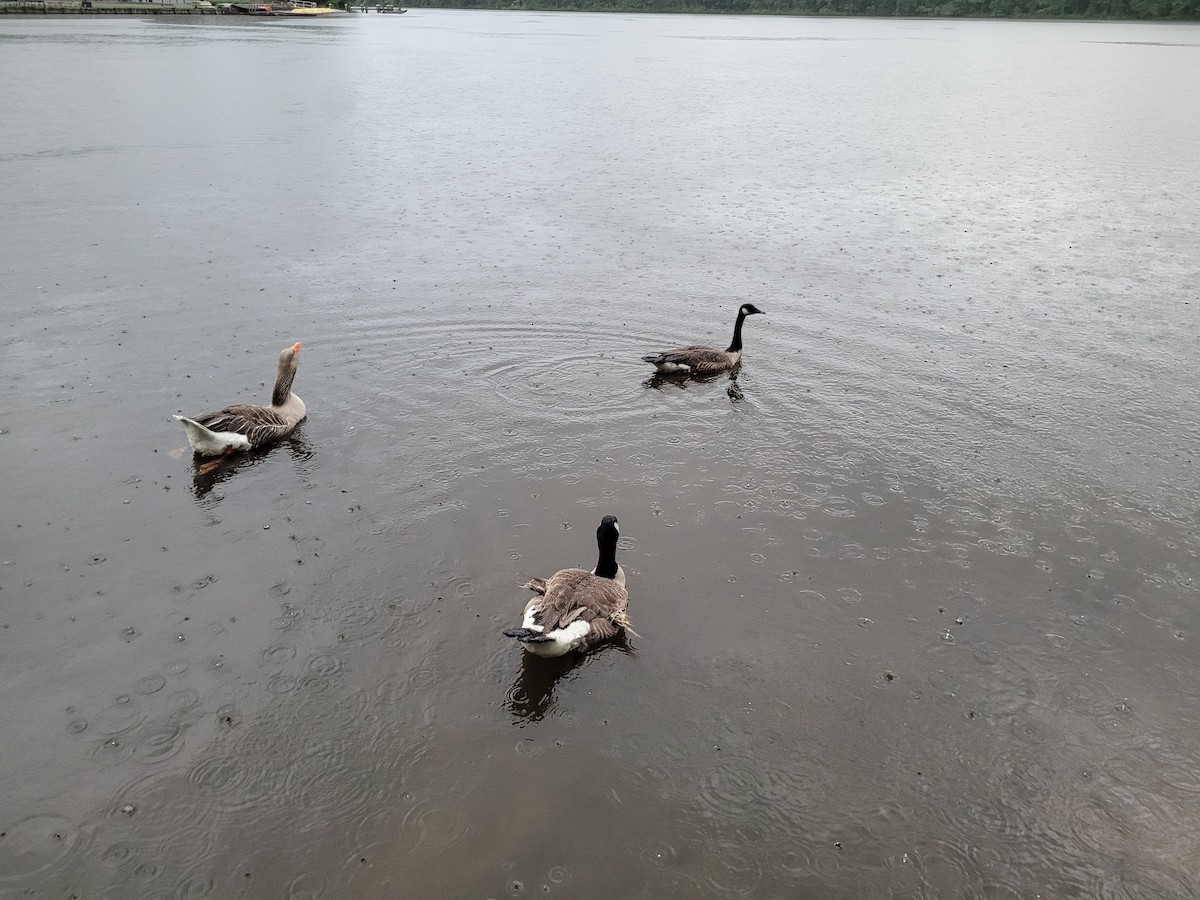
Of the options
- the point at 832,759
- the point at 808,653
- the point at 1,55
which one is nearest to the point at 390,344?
the point at 808,653

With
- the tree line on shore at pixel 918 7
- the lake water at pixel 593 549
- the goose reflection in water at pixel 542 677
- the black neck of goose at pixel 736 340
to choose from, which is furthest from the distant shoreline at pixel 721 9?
the goose reflection in water at pixel 542 677

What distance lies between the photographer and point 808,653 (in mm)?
8750

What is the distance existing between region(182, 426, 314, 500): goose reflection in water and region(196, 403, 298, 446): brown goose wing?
17 centimetres

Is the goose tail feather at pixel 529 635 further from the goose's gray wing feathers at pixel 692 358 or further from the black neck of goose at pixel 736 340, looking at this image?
the black neck of goose at pixel 736 340

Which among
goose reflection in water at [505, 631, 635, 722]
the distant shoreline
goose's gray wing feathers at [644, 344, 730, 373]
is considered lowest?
the distant shoreline

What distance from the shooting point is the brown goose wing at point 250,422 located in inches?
466

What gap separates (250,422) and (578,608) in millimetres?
6180

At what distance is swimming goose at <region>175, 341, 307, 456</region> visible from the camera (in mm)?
11562

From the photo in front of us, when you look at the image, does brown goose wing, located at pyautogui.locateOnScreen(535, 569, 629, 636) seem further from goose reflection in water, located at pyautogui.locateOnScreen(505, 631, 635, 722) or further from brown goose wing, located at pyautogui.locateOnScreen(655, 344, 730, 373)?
brown goose wing, located at pyautogui.locateOnScreen(655, 344, 730, 373)

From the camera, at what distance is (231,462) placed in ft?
39.4

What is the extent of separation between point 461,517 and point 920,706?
5.80 m

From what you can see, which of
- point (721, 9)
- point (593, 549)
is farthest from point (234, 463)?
point (721, 9)

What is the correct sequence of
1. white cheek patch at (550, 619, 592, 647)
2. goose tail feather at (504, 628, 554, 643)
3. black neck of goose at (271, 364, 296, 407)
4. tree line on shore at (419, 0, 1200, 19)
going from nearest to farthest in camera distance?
goose tail feather at (504, 628, 554, 643) → white cheek patch at (550, 619, 592, 647) → black neck of goose at (271, 364, 296, 407) → tree line on shore at (419, 0, 1200, 19)

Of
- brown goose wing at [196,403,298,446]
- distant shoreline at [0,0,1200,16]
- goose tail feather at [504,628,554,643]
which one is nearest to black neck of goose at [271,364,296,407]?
brown goose wing at [196,403,298,446]
